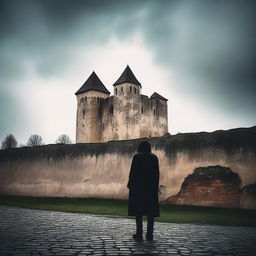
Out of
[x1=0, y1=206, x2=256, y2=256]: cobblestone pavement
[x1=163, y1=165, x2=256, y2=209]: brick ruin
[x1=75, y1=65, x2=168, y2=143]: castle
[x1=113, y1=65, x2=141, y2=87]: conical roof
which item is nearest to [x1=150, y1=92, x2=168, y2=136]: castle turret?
[x1=75, y1=65, x2=168, y2=143]: castle

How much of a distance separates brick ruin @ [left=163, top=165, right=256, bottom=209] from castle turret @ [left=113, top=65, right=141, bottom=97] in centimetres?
4125

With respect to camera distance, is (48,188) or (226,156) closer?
(226,156)

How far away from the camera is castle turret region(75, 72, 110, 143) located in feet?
189

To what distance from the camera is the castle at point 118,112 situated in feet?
180

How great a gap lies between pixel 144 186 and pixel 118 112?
48965 mm

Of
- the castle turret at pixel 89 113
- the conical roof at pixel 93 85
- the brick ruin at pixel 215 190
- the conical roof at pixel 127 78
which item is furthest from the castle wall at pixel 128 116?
the brick ruin at pixel 215 190

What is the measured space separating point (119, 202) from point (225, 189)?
5.66 meters

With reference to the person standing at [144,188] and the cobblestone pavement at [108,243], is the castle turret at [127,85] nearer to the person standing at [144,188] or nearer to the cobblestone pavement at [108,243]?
the person standing at [144,188]

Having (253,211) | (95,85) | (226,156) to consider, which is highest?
(95,85)

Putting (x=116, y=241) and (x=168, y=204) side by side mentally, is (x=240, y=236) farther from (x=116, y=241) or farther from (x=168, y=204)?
(x=168, y=204)

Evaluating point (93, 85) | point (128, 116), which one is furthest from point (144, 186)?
point (93, 85)

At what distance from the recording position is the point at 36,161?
73.7 feet

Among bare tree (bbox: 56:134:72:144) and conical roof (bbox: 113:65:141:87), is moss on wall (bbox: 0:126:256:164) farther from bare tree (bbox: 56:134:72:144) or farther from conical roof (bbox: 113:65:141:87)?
bare tree (bbox: 56:134:72:144)

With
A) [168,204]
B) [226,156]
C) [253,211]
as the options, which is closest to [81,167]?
[168,204]
